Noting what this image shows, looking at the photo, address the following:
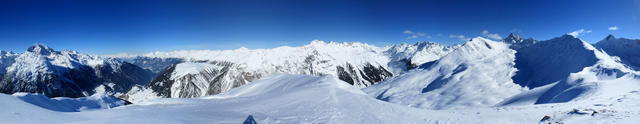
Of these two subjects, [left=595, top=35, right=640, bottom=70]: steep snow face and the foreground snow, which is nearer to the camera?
the foreground snow

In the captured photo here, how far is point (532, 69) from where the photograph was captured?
59.8 metres

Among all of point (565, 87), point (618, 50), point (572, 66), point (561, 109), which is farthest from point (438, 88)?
point (618, 50)

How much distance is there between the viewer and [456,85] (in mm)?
55031

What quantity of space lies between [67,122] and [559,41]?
96.3 metres

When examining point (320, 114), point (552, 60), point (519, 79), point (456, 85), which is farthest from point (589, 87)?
point (320, 114)

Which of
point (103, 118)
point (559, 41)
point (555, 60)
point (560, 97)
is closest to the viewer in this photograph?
point (103, 118)

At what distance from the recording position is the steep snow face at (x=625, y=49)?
6619cm

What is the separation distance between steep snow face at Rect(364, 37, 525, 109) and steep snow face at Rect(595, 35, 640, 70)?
2335cm

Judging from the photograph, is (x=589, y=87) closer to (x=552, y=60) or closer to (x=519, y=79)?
(x=519, y=79)

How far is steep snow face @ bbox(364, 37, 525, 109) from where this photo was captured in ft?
148

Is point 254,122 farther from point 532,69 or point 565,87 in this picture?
point 532,69

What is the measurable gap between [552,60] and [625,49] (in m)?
31.8

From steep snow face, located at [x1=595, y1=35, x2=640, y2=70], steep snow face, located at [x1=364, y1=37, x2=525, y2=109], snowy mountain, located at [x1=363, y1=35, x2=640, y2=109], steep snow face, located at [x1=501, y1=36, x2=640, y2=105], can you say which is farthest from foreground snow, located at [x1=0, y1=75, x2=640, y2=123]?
steep snow face, located at [x1=595, y1=35, x2=640, y2=70]

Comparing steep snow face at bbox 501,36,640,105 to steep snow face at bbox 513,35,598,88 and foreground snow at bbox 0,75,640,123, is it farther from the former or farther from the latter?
foreground snow at bbox 0,75,640,123
